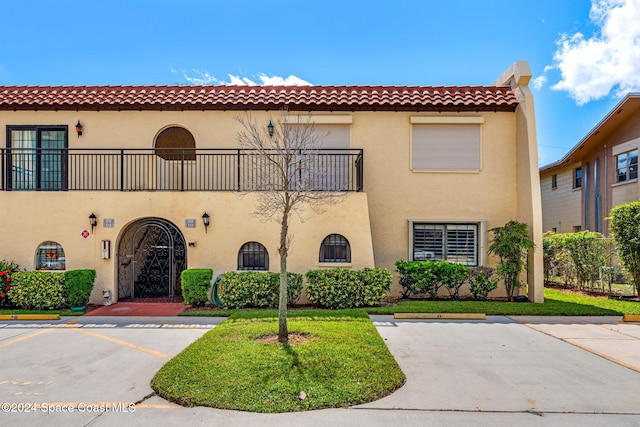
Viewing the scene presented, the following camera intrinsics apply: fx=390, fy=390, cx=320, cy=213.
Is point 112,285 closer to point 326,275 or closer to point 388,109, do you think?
point 326,275

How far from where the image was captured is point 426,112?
1201 cm

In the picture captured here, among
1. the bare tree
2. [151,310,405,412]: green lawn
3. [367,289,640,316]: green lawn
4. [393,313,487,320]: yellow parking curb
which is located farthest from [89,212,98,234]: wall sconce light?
[393,313,487,320]: yellow parking curb

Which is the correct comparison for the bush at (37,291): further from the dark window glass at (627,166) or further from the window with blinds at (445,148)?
the dark window glass at (627,166)

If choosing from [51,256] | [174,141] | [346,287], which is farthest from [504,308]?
[51,256]

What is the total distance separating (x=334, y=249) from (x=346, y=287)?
134cm

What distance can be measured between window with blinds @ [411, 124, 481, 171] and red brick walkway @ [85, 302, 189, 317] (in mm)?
7981

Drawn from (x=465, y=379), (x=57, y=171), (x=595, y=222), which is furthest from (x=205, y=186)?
(x=595, y=222)

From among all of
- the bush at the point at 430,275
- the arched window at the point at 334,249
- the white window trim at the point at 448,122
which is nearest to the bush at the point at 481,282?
the bush at the point at 430,275

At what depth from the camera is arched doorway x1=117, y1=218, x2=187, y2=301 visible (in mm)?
11188

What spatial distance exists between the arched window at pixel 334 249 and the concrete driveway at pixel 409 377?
266cm

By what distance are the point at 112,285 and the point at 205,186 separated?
3.80 meters

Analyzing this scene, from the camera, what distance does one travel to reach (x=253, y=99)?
11.8m

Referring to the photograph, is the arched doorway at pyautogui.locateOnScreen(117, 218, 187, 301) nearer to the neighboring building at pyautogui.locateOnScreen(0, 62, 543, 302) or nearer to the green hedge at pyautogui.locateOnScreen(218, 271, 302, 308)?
the neighboring building at pyautogui.locateOnScreen(0, 62, 543, 302)

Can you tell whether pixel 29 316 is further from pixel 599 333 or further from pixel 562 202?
pixel 562 202
